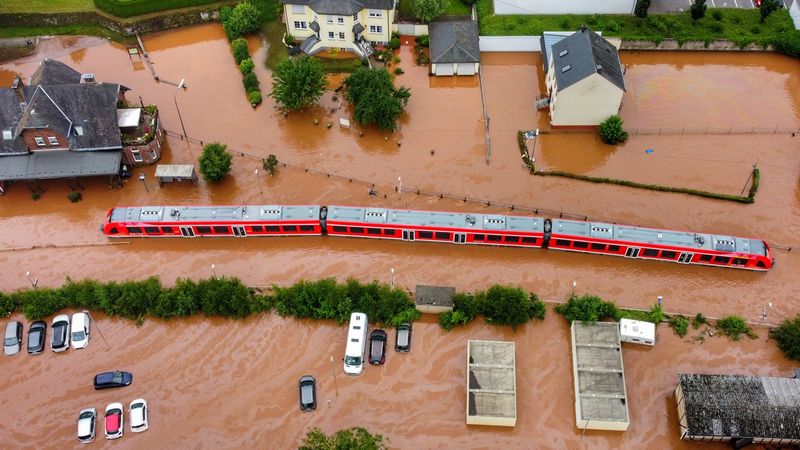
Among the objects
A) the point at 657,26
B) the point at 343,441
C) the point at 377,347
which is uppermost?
the point at 657,26

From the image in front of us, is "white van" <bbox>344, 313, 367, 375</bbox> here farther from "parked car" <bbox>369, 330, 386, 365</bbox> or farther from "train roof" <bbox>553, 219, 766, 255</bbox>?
"train roof" <bbox>553, 219, 766, 255</bbox>

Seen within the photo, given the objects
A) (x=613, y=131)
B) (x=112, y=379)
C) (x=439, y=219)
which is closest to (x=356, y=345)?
(x=439, y=219)

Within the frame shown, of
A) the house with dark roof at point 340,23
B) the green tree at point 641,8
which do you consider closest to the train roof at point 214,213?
the house with dark roof at point 340,23

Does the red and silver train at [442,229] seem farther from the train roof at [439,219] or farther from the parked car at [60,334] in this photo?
the parked car at [60,334]

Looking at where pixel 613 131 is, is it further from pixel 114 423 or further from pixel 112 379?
pixel 114 423

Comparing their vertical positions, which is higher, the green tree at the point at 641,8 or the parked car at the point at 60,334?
the green tree at the point at 641,8

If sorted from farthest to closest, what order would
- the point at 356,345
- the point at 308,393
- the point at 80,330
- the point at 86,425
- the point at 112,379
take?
the point at 80,330, the point at 356,345, the point at 112,379, the point at 308,393, the point at 86,425

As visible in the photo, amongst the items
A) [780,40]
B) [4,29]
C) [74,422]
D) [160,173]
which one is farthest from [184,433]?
[780,40]
